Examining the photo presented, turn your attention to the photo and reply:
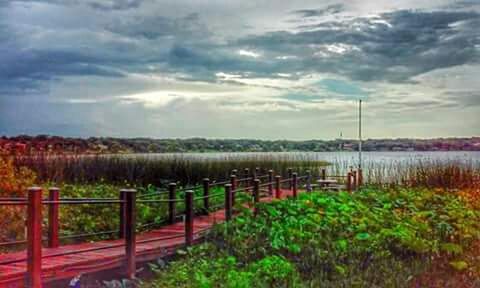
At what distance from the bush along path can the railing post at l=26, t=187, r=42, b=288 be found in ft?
4.66

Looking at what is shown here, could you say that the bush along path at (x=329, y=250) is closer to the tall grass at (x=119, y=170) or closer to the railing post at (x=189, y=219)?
the railing post at (x=189, y=219)

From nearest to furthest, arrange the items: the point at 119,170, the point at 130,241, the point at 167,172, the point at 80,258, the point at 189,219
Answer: the point at 80,258 < the point at 130,241 < the point at 189,219 < the point at 119,170 < the point at 167,172

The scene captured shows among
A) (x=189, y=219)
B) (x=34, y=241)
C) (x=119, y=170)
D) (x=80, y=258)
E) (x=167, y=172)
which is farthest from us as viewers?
(x=167, y=172)

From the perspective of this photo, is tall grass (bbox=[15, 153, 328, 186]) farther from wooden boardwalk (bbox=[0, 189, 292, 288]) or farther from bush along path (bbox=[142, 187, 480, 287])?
wooden boardwalk (bbox=[0, 189, 292, 288])

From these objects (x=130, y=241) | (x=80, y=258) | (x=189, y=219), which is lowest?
(x=80, y=258)

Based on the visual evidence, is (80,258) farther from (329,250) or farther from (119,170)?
(119,170)

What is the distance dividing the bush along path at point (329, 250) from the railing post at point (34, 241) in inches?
55.9

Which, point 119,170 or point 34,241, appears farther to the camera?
point 119,170

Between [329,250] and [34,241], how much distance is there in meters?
4.14

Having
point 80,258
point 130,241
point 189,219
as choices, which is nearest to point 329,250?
point 189,219

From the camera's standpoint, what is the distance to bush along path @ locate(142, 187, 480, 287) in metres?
6.56

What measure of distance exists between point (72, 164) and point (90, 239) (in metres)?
9.92

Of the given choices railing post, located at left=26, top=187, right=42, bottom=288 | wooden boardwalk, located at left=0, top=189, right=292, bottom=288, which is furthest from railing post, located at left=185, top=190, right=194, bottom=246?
railing post, located at left=26, top=187, right=42, bottom=288

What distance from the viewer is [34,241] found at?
5371mm
